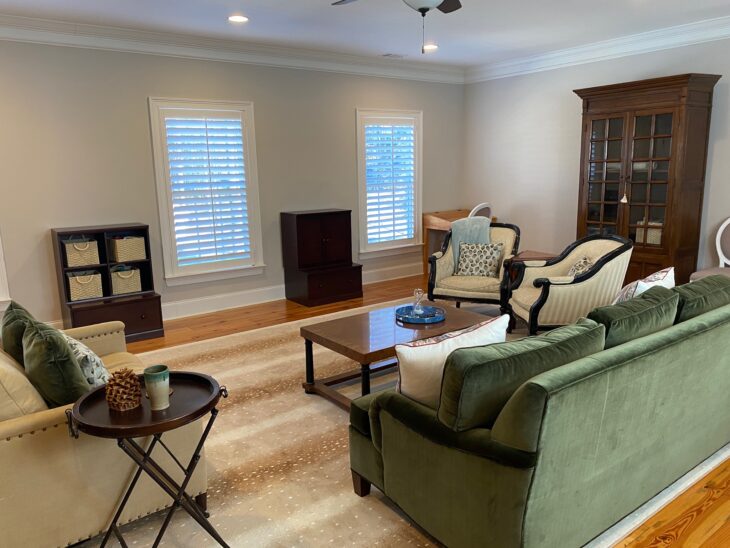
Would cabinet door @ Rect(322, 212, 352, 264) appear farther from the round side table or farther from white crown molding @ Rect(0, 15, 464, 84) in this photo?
the round side table

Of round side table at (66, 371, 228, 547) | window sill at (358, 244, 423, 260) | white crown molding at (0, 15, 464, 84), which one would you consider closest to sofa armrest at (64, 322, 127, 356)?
round side table at (66, 371, 228, 547)

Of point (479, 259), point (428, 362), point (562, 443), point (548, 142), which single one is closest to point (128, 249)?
point (479, 259)

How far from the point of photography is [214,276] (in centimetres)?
585

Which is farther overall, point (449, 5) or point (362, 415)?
point (449, 5)

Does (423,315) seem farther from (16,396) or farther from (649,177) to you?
(649,177)

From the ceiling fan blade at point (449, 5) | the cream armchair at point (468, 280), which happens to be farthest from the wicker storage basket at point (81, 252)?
the ceiling fan blade at point (449, 5)

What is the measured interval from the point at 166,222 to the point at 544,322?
12.1 feet

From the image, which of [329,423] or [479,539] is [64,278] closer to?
[329,423]

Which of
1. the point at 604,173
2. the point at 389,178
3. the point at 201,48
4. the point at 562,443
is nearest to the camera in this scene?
the point at 562,443

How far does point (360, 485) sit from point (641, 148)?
4411mm

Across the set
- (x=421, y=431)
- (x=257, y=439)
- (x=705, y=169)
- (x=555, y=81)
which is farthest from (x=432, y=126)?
(x=421, y=431)

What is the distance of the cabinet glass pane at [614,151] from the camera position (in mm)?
5453

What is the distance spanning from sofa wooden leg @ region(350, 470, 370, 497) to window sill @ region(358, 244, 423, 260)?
4536 mm

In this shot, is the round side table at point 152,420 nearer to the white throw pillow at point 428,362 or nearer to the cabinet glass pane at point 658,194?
the white throw pillow at point 428,362
